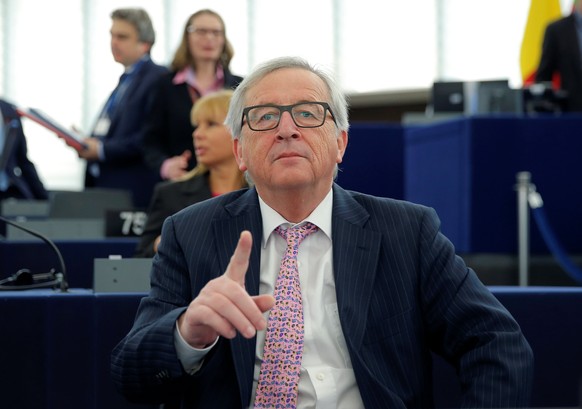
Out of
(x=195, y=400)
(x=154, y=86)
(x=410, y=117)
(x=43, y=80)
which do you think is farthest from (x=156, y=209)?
(x=43, y=80)

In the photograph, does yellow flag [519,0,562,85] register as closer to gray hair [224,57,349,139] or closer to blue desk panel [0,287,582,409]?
blue desk panel [0,287,582,409]

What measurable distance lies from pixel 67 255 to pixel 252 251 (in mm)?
1828

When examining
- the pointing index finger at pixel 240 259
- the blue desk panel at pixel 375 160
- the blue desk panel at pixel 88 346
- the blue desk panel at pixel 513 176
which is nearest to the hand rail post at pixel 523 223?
the blue desk panel at pixel 513 176

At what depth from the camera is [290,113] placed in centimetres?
230

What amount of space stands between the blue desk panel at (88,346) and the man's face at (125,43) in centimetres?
400

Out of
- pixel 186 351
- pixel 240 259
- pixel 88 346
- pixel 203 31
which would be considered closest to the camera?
pixel 240 259

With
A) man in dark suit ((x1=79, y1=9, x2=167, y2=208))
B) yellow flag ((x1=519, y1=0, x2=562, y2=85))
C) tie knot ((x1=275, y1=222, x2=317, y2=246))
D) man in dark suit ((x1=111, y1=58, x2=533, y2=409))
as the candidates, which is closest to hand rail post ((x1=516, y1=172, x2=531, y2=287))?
man in dark suit ((x1=79, y1=9, x2=167, y2=208))

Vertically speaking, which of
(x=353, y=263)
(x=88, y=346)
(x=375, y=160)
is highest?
(x=375, y=160)

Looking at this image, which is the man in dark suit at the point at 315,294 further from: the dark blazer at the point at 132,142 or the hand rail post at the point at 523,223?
the dark blazer at the point at 132,142

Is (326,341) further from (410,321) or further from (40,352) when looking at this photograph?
(40,352)

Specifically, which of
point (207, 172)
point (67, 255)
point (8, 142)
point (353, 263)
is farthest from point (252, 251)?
point (8, 142)

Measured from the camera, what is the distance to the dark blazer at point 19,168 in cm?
754

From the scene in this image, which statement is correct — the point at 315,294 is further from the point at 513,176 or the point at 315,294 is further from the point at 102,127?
the point at 102,127

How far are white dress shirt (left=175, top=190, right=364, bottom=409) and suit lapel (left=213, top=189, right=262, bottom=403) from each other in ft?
0.10
